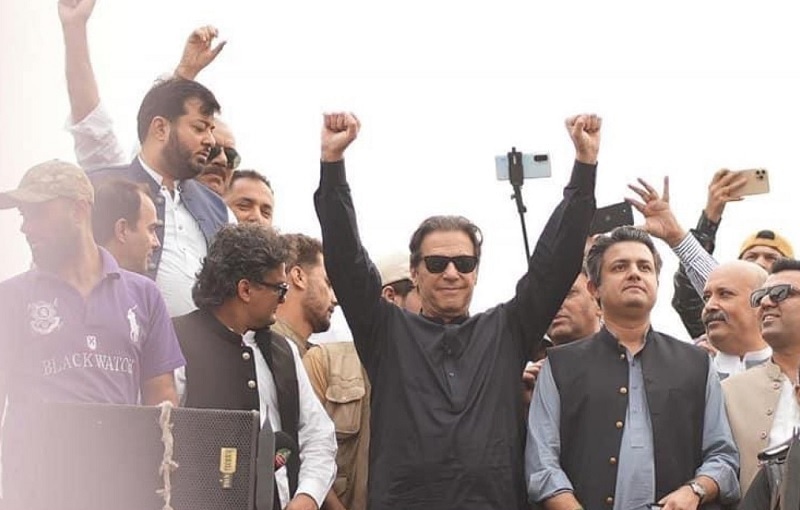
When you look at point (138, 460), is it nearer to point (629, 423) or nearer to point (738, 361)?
point (629, 423)

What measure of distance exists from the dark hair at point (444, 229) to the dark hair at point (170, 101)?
979mm

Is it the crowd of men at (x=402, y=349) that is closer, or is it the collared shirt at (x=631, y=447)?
the crowd of men at (x=402, y=349)

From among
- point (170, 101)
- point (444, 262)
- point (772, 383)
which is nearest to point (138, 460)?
point (444, 262)

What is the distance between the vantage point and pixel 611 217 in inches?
263

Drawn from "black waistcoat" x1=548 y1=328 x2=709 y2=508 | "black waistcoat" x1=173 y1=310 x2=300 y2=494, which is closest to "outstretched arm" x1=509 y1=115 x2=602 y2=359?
"black waistcoat" x1=548 y1=328 x2=709 y2=508

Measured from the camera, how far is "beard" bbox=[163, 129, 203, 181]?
5559mm

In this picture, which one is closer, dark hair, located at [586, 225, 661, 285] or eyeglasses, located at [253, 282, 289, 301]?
eyeglasses, located at [253, 282, 289, 301]

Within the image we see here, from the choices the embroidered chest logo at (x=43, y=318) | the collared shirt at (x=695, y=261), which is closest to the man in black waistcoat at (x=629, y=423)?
the collared shirt at (x=695, y=261)

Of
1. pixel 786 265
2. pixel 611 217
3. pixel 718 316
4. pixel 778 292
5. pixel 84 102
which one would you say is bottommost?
pixel 718 316

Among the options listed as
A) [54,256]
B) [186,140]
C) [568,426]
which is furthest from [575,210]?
[54,256]

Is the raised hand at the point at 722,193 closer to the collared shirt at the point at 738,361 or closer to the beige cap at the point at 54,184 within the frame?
the collared shirt at the point at 738,361

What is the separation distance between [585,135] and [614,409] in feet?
3.31

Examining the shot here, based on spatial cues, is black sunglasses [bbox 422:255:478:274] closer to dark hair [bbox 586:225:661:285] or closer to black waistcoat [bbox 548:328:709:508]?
black waistcoat [bbox 548:328:709:508]

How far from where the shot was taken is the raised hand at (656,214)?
673 cm
